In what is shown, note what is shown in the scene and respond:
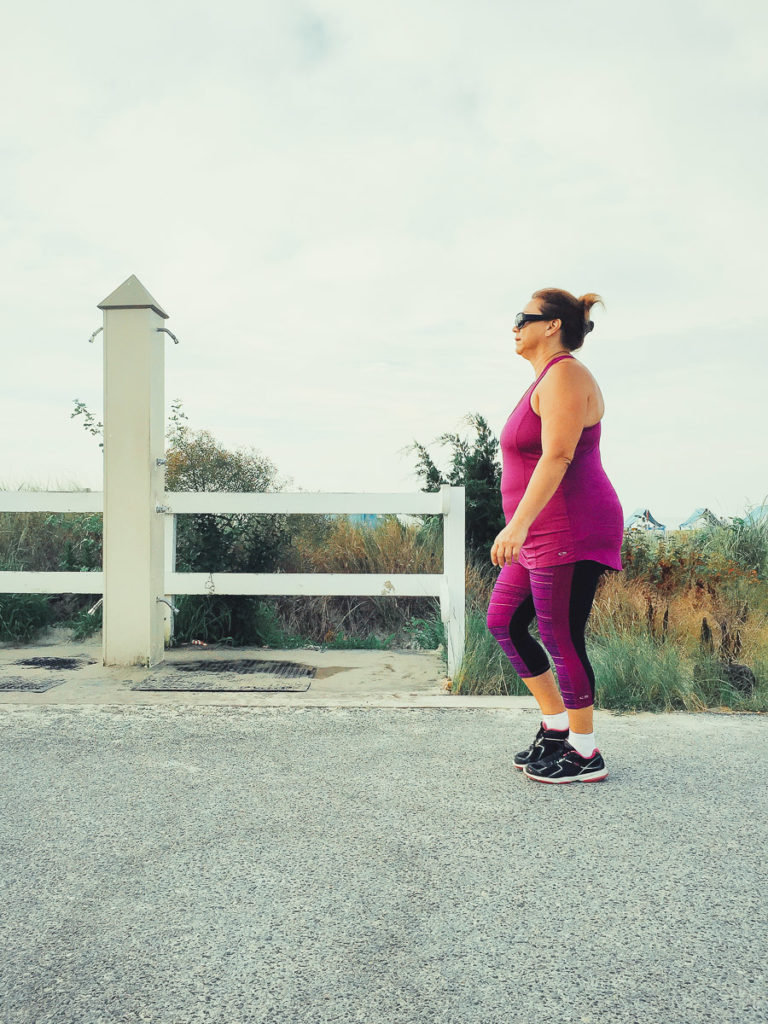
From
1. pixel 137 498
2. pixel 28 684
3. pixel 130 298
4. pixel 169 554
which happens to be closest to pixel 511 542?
pixel 137 498

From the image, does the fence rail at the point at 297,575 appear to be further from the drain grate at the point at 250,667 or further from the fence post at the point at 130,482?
the drain grate at the point at 250,667

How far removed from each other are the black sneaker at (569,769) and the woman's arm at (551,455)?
0.91m

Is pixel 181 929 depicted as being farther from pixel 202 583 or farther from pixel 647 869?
pixel 202 583

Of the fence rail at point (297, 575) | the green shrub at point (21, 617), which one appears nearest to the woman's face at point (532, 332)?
the fence rail at point (297, 575)

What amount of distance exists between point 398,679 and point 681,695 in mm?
1801

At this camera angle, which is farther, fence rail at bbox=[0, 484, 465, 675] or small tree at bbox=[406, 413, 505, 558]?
small tree at bbox=[406, 413, 505, 558]

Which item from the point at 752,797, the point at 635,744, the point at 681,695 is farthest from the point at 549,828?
the point at 681,695

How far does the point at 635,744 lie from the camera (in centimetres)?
422

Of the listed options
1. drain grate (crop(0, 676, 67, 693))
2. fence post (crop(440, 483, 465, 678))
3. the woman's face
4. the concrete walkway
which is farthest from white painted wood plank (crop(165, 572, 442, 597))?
the woman's face

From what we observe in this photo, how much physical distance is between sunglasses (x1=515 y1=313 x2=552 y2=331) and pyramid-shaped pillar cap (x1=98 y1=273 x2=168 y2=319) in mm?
3114

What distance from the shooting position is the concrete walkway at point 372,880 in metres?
1.99

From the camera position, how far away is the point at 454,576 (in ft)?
18.9

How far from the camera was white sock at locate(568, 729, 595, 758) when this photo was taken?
3.58 m

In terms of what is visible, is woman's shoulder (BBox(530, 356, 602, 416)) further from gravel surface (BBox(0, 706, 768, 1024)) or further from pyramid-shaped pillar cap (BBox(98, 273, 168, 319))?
pyramid-shaped pillar cap (BBox(98, 273, 168, 319))
